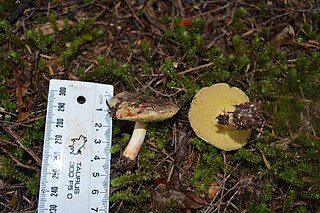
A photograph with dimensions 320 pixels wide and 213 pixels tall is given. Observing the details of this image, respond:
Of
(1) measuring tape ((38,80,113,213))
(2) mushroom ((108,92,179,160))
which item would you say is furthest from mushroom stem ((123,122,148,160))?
(1) measuring tape ((38,80,113,213))

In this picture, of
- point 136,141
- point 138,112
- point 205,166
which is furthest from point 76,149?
point 205,166

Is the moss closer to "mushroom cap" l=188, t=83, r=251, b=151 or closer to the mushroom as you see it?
"mushroom cap" l=188, t=83, r=251, b=151

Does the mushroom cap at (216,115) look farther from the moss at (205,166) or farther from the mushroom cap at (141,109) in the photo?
Answer: the mushroom cap at (141,109)

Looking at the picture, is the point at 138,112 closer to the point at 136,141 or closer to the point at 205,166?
the point at 136,141

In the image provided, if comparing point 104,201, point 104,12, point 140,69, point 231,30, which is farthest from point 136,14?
point 104,201

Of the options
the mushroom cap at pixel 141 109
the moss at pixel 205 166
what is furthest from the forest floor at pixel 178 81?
the mushroom cap at pixel 141 109
